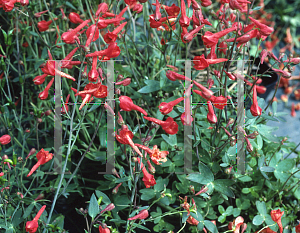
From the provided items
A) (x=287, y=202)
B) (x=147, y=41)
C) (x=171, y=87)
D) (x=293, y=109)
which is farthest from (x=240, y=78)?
(x=293, y=109)

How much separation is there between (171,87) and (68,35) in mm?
432

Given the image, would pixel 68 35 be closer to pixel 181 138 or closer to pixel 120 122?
pixel 120 122

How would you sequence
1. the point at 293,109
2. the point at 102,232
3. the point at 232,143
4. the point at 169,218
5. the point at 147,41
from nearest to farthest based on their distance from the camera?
the point at 102,232
the point at 232,143
the point at 169,218
the point at 147,41
the point at 293,109

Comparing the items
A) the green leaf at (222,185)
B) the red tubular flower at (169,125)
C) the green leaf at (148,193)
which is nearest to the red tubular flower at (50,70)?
the red tubular flower at (169,125)

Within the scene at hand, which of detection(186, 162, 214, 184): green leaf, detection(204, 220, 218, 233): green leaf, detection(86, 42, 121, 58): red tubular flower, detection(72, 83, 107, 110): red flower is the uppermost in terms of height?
detection(86, 42, 121, 58): red tubular flower

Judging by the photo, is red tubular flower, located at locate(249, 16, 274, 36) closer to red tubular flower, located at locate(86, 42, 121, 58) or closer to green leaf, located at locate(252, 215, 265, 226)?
red tubular flower, located at locate(86, 42, 121, 58)

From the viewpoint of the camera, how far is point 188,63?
88 centimetres

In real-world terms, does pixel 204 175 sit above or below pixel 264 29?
below

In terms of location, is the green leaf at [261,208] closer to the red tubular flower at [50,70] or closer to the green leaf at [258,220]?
the green leaf at [258,220]

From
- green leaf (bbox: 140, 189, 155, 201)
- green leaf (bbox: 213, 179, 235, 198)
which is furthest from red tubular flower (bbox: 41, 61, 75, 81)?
green leaf (bbox: 213, 179, 235, 198)

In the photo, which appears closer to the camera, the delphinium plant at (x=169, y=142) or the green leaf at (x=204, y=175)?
the delphinium plant at (x=169, y=142)

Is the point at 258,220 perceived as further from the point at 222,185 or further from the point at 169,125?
the point at 169,125

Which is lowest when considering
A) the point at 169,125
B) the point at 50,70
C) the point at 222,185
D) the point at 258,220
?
the point at 258,220

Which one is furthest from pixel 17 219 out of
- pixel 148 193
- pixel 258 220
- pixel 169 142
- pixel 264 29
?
pixel 264 29
